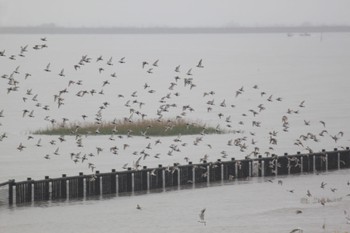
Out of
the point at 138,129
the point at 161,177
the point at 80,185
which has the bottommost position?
the point at 80,185

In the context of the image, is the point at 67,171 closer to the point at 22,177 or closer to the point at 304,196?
the point at 22,177

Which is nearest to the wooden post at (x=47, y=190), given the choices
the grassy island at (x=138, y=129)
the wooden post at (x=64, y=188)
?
the wooden post at (x=64, y=188)

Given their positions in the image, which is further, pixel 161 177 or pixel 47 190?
pixel 161 177

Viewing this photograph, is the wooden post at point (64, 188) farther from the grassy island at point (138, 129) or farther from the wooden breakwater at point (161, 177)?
the grassy island at point (138, 129)

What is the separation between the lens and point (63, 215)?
45.7 meters

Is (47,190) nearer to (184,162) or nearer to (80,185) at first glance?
(80,185)

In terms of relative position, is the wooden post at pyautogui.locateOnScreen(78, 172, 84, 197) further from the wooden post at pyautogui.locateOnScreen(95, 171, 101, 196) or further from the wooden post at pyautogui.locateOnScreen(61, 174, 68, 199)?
the wooden post at pyautogui.locateOnScreen(95, 171, 101, 196)

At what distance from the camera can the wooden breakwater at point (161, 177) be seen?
47.5m

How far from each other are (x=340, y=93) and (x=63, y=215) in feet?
370

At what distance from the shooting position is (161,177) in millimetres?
51812

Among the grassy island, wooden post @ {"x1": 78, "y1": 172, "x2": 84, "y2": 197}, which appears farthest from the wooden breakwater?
the grassy island

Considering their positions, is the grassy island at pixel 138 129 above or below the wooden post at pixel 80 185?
above

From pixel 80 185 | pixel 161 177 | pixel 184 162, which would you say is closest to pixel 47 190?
pixel 80 185

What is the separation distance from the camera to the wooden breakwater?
156 feet
